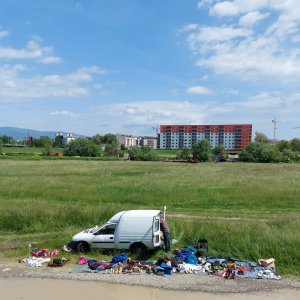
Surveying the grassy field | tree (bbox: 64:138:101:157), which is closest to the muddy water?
the grassy field

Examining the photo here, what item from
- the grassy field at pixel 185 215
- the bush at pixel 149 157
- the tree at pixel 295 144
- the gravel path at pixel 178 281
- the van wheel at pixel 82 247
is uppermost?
the tree at pixel 295 144

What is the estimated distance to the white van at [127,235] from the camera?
1471 centimetres

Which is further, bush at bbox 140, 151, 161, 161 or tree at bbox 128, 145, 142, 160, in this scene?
tree at bbox 128, 145, 142, 160

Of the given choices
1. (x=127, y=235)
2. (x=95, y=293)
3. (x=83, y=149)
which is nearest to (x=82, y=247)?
(x=127, y=235)

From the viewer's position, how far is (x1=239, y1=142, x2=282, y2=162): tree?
382ft

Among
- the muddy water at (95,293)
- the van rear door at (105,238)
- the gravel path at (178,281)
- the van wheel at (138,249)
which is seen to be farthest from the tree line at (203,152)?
the muddy water at (95,293)

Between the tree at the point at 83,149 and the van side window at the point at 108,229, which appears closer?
the van side window at the point at 108,229

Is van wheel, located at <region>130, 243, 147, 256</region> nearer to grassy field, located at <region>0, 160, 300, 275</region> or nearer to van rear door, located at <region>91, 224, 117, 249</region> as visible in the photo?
grassy field, located at <region>0, 160, 300, 275</region>

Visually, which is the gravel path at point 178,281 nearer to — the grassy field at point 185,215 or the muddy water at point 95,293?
the muddy water at point 95,293

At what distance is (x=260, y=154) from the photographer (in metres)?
117

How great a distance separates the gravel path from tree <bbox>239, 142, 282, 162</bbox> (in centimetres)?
10802

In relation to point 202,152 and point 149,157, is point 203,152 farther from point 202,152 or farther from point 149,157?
point 149,157

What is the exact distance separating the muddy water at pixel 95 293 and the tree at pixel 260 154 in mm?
109058

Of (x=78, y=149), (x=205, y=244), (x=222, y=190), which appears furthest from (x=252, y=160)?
(x=205, y=244)
